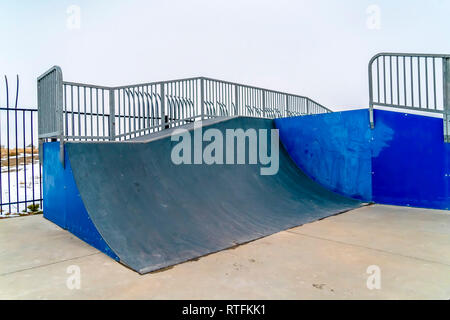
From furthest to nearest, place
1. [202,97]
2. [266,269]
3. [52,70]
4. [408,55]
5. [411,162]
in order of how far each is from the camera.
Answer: [202,97] → [411,162] → [408,55] → [52,70] → [266,269]

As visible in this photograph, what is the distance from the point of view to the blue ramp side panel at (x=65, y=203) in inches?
156

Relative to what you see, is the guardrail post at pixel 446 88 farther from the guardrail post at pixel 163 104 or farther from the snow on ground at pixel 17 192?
the snow on ground at pixel 17 192

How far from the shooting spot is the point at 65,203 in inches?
189

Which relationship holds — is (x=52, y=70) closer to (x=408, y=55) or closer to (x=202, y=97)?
(x=202, y=97)

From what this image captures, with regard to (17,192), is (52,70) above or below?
above

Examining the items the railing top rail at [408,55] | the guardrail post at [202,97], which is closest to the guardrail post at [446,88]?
the railing top rail at [408,55]

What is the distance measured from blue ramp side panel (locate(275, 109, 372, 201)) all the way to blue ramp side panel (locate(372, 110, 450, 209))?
0.80 ft

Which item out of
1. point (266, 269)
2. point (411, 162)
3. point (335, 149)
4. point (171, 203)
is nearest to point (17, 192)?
point (171, 203)

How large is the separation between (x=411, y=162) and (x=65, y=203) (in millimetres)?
6977

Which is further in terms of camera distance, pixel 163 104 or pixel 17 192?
pixel 163 104

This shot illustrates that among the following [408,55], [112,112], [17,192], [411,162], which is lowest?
[17,192]
